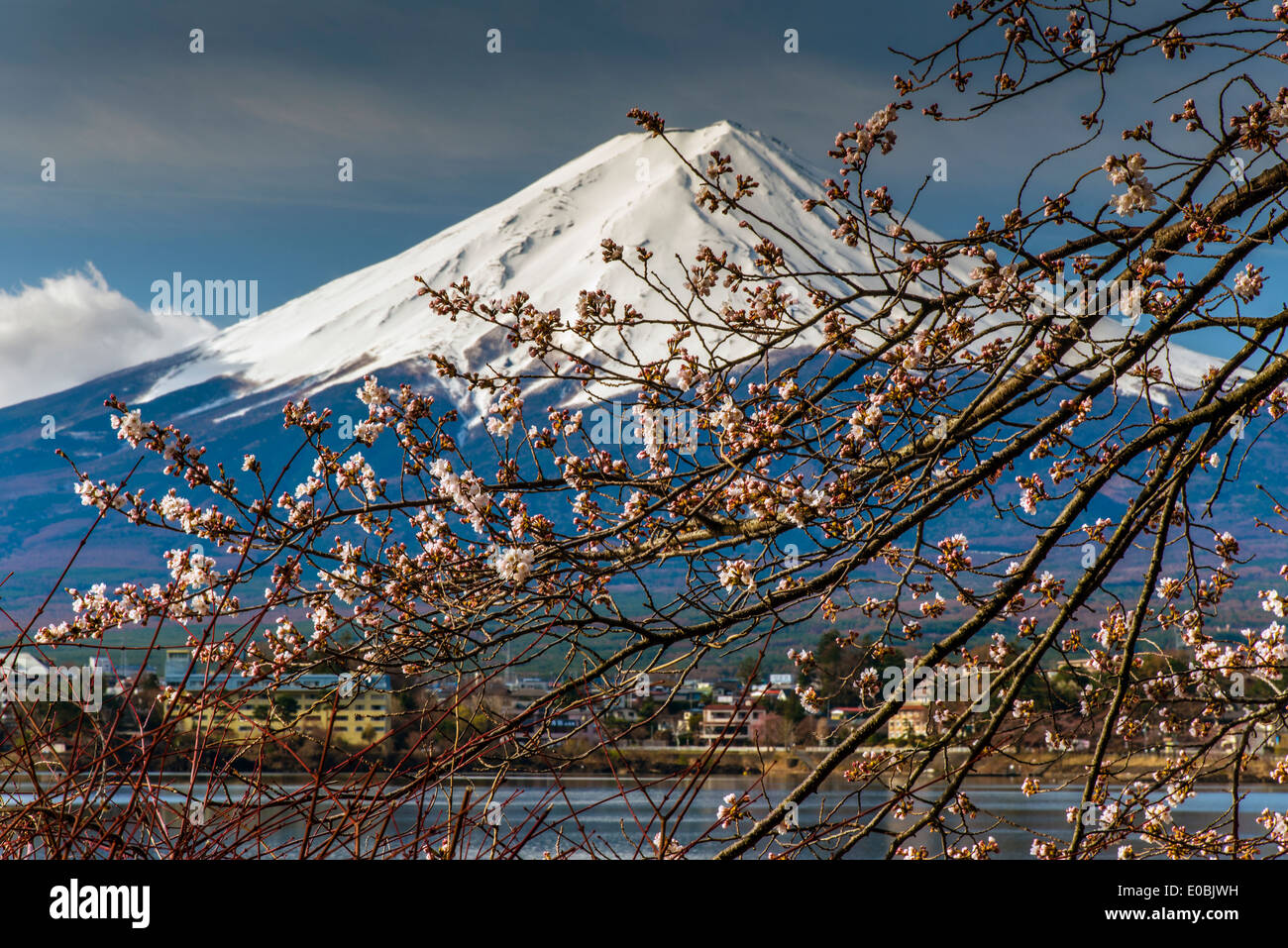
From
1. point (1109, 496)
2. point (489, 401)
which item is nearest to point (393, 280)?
point (1109, 496)

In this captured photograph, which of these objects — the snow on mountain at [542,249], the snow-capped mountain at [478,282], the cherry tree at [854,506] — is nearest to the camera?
the cherry tree at [854,506]

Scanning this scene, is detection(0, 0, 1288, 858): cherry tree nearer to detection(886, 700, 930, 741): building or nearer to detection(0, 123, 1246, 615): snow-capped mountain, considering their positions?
detection(886, 700, 930, 741): building

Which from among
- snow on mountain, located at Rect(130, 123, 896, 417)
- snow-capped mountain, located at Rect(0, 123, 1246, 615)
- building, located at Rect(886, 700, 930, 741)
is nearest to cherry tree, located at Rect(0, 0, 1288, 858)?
building, located at Rect(886, 700, 930, 741)

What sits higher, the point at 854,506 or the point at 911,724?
the point at 854,506

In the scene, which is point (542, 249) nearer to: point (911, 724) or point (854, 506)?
point (911, 724)

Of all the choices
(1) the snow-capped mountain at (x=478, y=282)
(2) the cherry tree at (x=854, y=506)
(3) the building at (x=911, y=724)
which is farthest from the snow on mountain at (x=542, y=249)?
(2) the cherry tree at (x=854, y=506)

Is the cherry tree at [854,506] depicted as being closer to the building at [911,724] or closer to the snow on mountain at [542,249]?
the building at [911,724]

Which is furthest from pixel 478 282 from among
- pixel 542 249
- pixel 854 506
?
pixel 854 506

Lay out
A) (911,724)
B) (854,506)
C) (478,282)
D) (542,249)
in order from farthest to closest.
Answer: (542,249)
(478,282)
(911,724)
(854,506)

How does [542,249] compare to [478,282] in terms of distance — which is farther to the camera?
[542,249]

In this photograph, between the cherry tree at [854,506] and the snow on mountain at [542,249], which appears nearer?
the cherry tree at [854,506]

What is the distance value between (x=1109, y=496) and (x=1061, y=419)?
18565 centimetres
